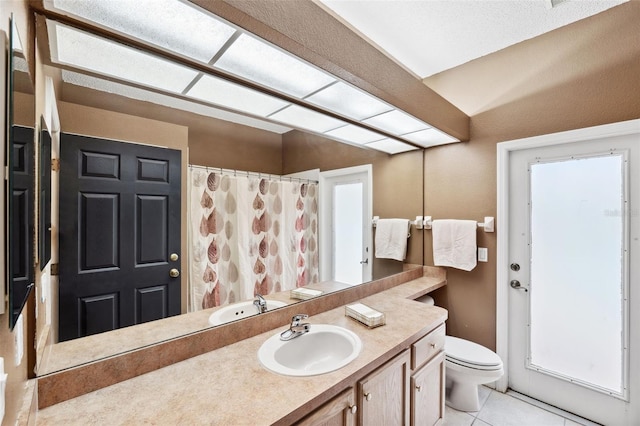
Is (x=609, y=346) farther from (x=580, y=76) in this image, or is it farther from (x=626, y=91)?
(x=580, y=76)

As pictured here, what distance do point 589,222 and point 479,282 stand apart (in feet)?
2.97

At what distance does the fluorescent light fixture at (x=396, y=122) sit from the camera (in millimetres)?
1967

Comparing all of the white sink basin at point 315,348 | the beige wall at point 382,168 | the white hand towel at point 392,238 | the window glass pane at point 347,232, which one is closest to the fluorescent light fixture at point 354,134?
the beige wall at point 382,168

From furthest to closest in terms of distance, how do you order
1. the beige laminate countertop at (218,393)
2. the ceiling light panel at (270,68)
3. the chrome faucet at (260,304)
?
the chrome faucet at (260,304) < the ceiling light panel at (270,68) < the beige laminate countertop at (218,393)

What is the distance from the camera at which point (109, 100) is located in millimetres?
1080

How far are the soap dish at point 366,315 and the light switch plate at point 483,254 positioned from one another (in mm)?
1404

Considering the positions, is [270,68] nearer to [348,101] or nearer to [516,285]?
[348,101]

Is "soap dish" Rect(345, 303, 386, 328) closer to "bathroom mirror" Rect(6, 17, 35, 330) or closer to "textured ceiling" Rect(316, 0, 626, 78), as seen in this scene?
"bathroom mirror" Rect(6, 17, 35, 330)

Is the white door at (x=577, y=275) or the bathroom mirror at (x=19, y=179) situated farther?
the white door at (x=577, y=275)

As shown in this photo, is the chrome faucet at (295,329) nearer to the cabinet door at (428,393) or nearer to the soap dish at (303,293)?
the soap dish at (303,293)

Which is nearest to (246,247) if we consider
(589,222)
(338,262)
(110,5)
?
(338,262)

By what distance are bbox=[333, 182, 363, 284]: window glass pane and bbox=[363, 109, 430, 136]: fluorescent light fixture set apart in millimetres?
485

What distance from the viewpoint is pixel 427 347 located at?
1671mm

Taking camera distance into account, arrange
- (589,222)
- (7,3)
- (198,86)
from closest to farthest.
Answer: (7,3), (198,86), (589,222)
